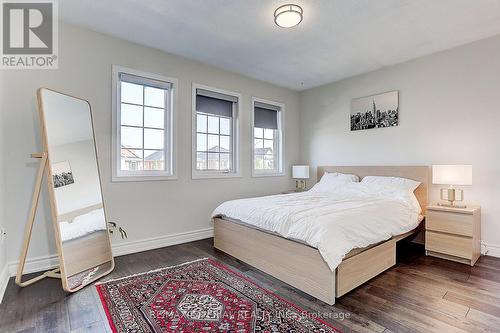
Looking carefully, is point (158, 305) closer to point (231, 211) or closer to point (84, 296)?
point (84, 296)

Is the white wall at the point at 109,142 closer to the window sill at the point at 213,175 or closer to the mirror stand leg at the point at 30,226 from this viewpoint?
the window sill at the point at 213,175

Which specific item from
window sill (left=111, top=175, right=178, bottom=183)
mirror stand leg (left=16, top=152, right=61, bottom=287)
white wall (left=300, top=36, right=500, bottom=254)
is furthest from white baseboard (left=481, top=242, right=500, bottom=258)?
mirror stand leg (left=16, top=152, right=61, bottom=287)

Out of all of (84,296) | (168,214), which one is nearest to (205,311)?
(84,296)

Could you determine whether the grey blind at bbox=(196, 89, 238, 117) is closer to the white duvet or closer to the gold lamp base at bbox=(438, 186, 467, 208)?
the white duvet

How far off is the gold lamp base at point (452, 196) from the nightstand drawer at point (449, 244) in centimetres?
41

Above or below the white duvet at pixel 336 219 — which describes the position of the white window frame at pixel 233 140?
above

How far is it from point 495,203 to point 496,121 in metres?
0.98

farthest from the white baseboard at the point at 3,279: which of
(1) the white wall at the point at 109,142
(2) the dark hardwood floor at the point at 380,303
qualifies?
(1) the white wall at the point at 109,142

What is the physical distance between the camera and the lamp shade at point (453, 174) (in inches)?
116

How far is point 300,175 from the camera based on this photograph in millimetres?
4875

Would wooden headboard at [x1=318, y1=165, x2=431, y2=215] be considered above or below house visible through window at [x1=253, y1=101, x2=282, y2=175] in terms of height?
below

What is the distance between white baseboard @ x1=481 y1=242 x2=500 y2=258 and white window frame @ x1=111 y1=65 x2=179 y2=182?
13.2 feet

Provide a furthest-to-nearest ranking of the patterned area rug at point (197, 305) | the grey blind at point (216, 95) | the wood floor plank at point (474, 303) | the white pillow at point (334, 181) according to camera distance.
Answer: the white pillow at point (334, 181), the grey blind at point (216, 95), the wood floor plank at point (474, 303), the patterned area rug at point (197, 305)

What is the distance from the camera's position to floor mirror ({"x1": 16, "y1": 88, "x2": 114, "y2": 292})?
224 centimetres
